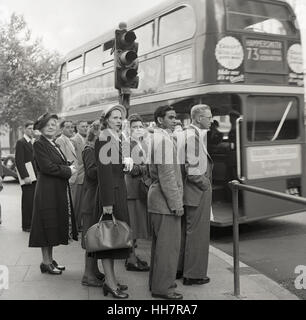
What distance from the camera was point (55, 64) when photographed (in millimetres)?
33250

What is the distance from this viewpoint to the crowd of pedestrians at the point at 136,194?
4.71 metres

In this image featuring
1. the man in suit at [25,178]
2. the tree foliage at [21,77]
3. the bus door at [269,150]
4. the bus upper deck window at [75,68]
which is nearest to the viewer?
the bus door at [269,150]

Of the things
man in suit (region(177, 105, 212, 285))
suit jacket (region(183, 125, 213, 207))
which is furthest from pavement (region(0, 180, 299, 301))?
suit jacket (region(183, 125, 213, 207))

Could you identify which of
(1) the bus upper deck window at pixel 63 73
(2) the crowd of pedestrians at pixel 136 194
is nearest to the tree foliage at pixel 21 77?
(1) the bus upper deck window at pixel 63 73

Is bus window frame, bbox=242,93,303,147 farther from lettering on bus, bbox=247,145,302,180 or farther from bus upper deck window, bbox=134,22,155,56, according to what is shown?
bus upper deck window, bbox=134,22,155,56

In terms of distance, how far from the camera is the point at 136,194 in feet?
20.5

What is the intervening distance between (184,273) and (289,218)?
17.6ft

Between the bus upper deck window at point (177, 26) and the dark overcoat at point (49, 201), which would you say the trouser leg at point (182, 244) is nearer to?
the dark overcoat at point (49, 201)

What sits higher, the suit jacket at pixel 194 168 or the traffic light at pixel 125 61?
the traffic light at pixel 125 61

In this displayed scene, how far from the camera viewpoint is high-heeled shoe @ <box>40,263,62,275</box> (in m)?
5.57

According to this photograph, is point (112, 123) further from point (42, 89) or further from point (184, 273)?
point (42, 89)

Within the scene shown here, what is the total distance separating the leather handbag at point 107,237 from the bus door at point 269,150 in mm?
3915
